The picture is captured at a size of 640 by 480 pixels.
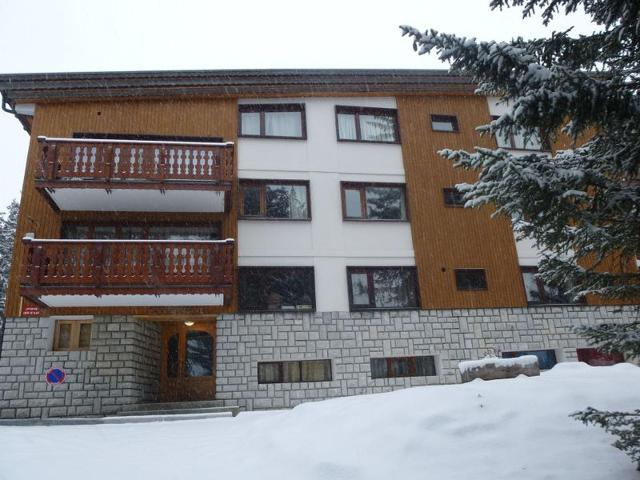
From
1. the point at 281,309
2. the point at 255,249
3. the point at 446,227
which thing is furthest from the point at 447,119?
the point at 281,309

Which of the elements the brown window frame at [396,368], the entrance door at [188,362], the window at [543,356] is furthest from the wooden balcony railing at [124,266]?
the window at [543,356]

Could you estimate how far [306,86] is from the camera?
15.8 meters

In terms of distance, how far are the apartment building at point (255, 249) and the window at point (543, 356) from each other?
6 centimetres

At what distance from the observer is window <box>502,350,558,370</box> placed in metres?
14.3

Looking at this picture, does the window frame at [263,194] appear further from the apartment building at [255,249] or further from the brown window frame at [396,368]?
the brown window frame at [396,368]

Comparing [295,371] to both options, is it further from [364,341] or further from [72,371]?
[72,371]

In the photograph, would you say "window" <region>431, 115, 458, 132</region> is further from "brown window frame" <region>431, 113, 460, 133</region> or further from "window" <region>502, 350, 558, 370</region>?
"window" <region>502, 350, 558, 370</region>

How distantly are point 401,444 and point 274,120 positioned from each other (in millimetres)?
11900

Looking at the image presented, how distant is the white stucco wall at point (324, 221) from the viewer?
1409cm

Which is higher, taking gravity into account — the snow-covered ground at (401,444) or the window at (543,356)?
the window at (543,356)

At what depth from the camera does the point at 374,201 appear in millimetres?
15297

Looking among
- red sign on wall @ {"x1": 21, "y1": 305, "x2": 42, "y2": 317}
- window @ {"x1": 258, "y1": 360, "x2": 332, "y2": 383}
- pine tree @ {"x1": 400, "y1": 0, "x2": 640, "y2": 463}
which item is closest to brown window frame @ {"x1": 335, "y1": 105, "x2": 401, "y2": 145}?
window @ {"x1": 258, "y1": 360, "x2": 332, "y2": 383}

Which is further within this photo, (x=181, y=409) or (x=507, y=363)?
(x=181, y=409)

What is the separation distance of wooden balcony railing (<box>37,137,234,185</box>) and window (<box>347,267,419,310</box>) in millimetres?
4622
